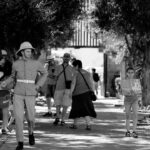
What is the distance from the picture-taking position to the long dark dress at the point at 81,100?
15070 mm

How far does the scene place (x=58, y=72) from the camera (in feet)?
52.8

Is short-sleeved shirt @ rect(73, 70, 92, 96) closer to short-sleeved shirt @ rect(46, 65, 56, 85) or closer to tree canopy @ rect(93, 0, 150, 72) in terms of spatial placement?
short-sleeved shirt @ rect(46, 65, 56, 85)

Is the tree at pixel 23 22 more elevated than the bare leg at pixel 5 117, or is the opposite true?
the tree at pixel 23 22

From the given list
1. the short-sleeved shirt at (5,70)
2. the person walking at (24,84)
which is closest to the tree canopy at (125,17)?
the short-sleeved shirt at (5,70)

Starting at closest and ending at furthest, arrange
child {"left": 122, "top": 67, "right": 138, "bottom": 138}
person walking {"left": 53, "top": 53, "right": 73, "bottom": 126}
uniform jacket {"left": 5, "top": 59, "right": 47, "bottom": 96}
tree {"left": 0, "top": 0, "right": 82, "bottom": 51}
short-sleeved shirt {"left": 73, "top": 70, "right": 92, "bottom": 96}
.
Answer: uniform jacket {"left": 5, "top": 59, "right": 47, "bottom": 96}, child {"left": 122, "top": 67, "right": 138, "bottom": 138}, short-sleeved shirt {"left": 73, "top": 70, "right": 92, "bottom": 96}, person walking {"left": 53, "top": 53, "right": 73, "bottom": 126}, tree {"left": 0, "top": 0, "right": 82, "bottom": 51}

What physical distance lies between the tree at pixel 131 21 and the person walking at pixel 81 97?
17.3 ft

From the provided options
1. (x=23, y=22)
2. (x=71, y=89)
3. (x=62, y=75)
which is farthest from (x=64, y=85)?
(x=23, y=22)

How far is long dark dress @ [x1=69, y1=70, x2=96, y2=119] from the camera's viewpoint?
15070 mm

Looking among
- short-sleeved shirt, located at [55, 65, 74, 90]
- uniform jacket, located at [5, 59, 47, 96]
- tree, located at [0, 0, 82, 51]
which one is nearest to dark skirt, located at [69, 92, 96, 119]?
short-sleeved shirt, located at [55, 65, 74, 90]

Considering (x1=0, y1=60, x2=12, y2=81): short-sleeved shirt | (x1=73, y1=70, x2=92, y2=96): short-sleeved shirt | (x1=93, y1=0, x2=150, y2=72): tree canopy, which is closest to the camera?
(x1=0, y1=60, x2=12, y2=81): short-sleeved shirt

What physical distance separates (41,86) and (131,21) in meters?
9.65

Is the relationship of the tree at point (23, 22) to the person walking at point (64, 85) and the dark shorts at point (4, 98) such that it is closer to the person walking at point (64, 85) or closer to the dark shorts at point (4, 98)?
the person walking at point (64, 85)

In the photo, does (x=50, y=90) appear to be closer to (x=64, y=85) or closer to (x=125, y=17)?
(x=64, y=85)

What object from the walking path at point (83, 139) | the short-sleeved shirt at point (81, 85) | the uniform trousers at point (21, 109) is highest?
the short-sleeved shirt at point (81, 85)
